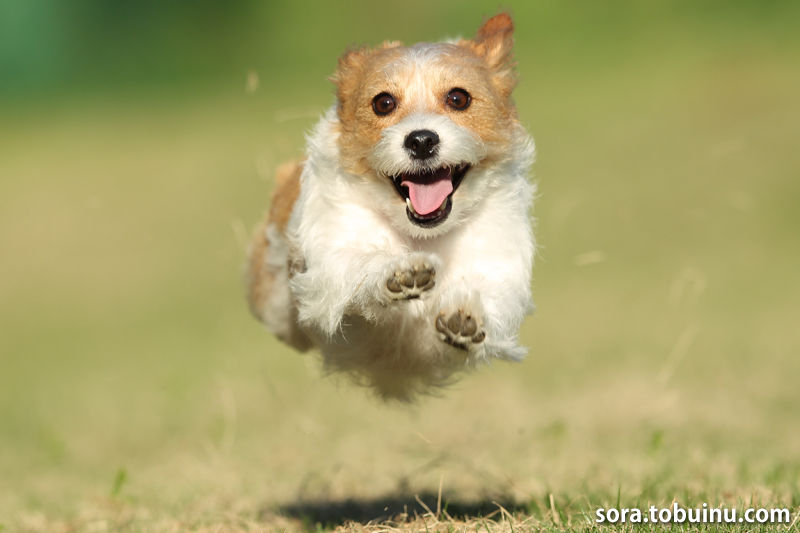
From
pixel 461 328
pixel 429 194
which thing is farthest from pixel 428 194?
pixel 461 328

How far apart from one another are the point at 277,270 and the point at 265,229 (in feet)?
1.18

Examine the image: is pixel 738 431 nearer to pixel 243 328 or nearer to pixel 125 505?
pixel 125 505

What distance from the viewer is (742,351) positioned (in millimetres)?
12109

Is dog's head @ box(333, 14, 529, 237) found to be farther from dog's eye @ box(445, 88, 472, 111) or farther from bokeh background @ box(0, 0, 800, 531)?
bokeh background @ box(0, 0, 800, 531)

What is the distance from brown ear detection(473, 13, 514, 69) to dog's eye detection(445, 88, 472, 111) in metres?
0.47

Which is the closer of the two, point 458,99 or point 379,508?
point 458,99

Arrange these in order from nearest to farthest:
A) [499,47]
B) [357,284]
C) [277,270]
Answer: [357,284], [499,47], [277,270]

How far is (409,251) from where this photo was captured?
17.9ft

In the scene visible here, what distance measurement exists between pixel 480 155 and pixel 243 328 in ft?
34.0

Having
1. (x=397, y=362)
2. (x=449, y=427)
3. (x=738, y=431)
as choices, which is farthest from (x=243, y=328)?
(x=397, y=362)

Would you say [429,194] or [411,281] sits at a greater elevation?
[429,194]

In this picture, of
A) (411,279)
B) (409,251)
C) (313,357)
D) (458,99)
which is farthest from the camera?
(313,357)

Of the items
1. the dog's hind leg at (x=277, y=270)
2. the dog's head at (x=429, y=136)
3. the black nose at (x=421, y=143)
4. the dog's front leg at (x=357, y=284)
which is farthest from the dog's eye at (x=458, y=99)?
the dog's hind leg at (x=277, y=270)

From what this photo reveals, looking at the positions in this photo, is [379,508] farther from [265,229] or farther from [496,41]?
[496,41]
